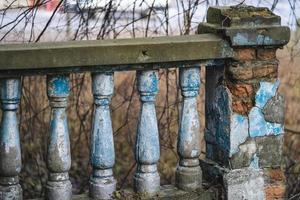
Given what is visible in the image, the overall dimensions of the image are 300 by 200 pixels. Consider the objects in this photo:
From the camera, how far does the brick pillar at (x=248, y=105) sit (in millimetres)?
3678

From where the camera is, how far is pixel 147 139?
12.0 ft

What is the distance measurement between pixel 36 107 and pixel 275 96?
12.2ft

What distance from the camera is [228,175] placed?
376cm

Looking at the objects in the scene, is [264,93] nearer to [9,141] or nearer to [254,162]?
[254,162]

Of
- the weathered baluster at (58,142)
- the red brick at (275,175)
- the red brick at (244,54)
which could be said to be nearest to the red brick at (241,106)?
the red brick at (244,54)

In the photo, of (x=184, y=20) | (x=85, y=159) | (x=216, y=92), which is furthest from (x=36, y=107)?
(x=216, y=92)

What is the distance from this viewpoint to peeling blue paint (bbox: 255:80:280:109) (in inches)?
148

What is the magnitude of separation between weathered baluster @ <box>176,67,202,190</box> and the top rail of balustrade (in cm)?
11

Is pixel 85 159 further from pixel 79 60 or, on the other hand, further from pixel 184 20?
pixel 79 60

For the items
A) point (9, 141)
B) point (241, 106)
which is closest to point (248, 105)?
point (241, 106)

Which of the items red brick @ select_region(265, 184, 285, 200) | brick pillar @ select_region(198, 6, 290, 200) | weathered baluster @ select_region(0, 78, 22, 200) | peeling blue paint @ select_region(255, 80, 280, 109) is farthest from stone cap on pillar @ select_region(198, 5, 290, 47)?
weathered baluster @ select_region(0, 78, 22, 200)

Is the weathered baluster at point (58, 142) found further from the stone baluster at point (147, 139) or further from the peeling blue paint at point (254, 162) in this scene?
the peeling blue paint at point (254, 162)

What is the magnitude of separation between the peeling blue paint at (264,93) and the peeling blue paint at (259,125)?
0.13 ft

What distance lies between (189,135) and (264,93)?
48 cm
